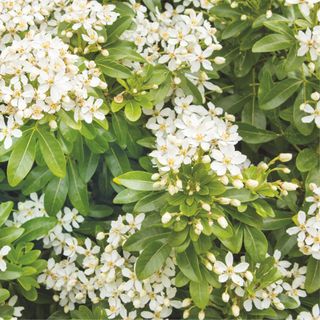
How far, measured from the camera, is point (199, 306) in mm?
2406

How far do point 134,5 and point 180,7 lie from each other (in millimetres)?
262

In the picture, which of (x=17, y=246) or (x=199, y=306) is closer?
(x=199, y=306)

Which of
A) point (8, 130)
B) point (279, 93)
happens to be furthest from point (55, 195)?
point (279, 93)

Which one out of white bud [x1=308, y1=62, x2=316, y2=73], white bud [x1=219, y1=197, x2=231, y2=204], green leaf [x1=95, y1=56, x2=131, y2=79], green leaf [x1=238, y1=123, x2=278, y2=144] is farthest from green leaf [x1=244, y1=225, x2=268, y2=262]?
green leaf [x1=95, y1=56, x2=131, y2=79]

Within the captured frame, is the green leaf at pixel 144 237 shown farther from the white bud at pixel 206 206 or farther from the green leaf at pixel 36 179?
the green leaf at pixel 36 179

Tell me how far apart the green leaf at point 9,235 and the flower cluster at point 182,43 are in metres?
0.96

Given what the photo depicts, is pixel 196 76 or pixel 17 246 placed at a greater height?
pixel 196 76

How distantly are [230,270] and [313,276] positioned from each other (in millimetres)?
406

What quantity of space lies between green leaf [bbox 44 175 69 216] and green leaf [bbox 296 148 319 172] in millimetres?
1052

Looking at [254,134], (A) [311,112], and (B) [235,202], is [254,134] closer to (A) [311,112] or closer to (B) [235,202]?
(A) [311,112]

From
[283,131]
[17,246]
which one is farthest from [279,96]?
[17,246]

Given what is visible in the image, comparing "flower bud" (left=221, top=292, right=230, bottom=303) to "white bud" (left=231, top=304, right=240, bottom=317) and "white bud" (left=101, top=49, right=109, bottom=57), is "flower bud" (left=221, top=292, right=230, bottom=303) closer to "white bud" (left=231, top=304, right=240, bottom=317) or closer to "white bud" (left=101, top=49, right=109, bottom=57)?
"white bud" (left=231, top=304, right=240, bottom=317)

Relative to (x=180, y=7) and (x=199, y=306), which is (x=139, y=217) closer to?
(x=199, y=306)

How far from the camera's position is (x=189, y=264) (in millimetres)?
2395
